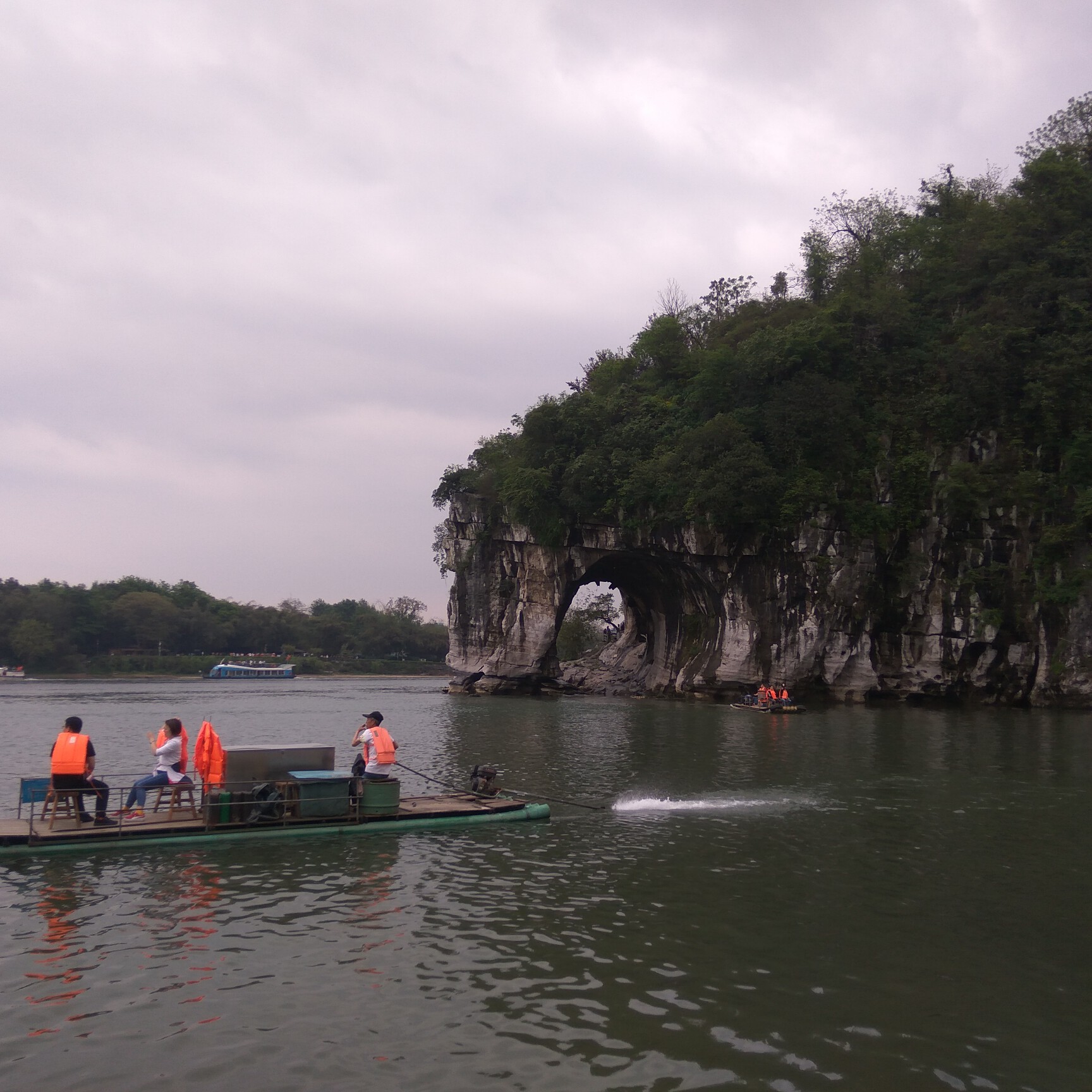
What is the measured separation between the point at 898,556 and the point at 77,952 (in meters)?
41.8

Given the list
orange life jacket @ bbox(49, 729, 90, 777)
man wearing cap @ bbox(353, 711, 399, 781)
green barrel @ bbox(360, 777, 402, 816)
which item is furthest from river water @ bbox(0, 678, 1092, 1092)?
orange life jacket @ bbox(49, 729, 90, 777)

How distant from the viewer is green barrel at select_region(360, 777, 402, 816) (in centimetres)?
1351

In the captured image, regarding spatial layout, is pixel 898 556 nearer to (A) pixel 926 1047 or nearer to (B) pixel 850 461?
(B) pixel 850 461

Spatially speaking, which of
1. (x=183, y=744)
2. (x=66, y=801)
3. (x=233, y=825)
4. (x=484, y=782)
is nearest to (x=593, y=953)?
(x=233, y=825)

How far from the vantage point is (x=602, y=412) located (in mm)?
52719

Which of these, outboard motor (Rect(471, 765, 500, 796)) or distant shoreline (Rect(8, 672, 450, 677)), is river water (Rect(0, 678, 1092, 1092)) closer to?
outboard motor (Rect(471, 765, 500, 796))

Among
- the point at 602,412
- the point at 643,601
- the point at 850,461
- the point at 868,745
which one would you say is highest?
the point at 602,412

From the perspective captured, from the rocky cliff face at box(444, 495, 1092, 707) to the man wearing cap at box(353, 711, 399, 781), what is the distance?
33608 millimetres

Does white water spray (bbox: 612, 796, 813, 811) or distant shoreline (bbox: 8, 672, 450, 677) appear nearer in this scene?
white water spray (bbox: 612, 796, 813, 811)

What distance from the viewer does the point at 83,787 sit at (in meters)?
12.4

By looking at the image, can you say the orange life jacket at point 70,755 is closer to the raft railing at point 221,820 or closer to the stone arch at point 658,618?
the raft railing at point 221,820

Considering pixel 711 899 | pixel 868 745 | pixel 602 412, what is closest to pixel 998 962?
pixel 711 899

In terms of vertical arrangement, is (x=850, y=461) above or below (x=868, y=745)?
above

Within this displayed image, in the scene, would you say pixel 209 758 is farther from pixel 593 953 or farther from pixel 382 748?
pixel 593 953
